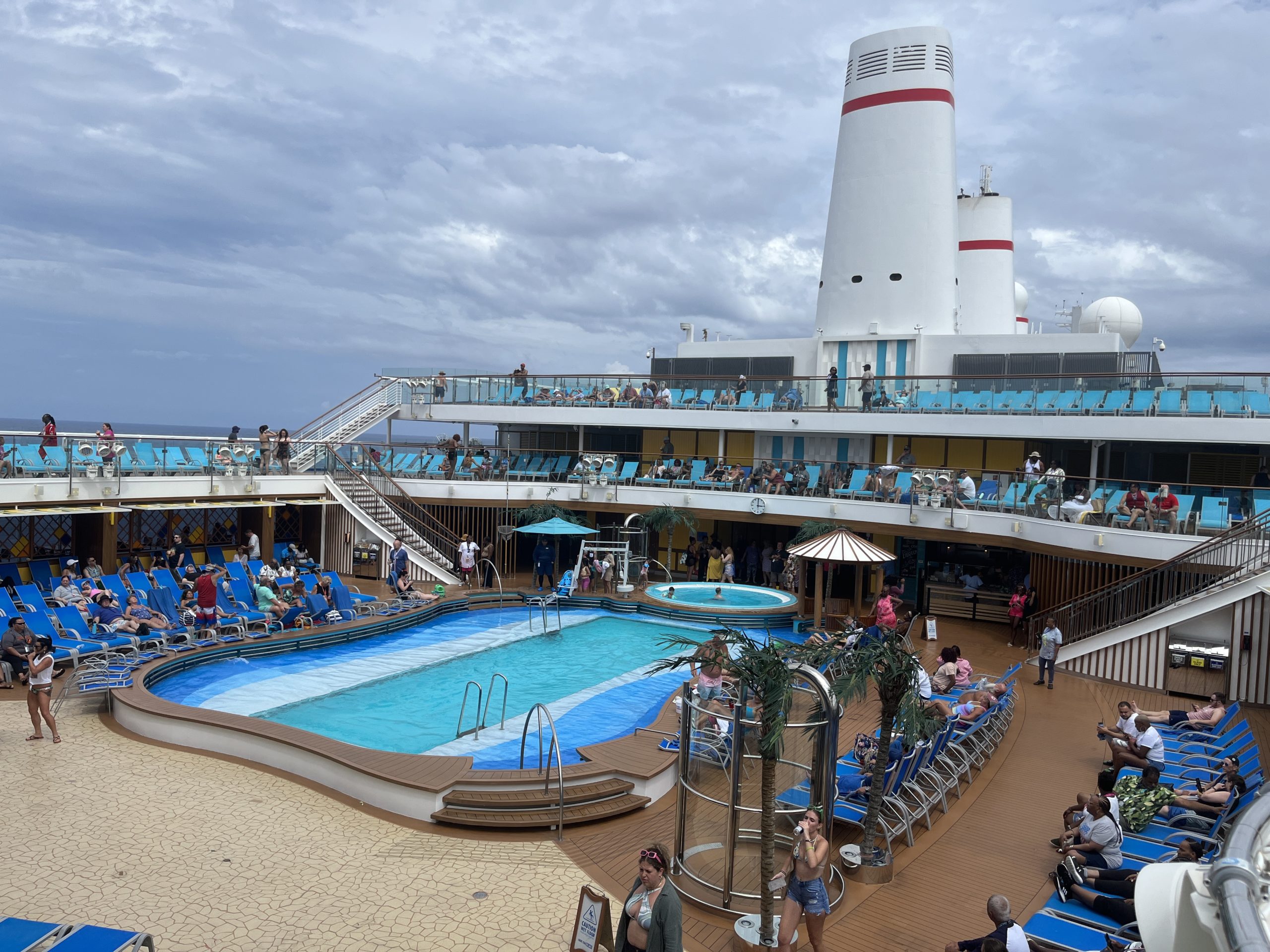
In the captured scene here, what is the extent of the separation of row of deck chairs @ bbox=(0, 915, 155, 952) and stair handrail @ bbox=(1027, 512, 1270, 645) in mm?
14601

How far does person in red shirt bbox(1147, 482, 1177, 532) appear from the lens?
51.0ft

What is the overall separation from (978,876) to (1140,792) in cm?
217

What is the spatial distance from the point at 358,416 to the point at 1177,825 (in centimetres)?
2310

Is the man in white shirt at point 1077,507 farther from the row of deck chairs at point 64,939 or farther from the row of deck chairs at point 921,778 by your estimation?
the row of deck chairs at point 64,939

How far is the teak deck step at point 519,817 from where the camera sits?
8.91 metres

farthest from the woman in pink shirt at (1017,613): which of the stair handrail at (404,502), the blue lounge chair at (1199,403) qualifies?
the stair handrail at (404,502)

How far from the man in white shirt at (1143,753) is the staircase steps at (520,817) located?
5669 millimetres

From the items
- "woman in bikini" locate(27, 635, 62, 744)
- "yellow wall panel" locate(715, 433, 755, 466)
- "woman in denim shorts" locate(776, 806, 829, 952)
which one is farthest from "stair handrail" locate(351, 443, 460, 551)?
"woman in denim shorts" locate(776, 806, 829, 952)

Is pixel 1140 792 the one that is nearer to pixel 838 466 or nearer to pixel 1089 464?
pixel 838 466

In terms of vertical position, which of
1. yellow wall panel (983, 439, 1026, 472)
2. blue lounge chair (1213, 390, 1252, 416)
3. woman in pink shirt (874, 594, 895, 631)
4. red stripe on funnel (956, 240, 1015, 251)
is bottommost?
woman in pink shirt (874, 594, 895, 631)

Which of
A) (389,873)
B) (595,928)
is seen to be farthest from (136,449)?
A: (595,928)

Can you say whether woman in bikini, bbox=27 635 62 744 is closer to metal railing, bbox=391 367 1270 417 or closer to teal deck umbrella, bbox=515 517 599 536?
teal deck umbrella, bbox=515 517 599 536

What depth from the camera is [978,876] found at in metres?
7.98

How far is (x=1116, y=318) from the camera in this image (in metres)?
29.8
